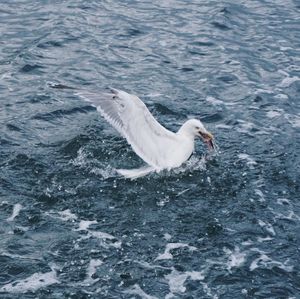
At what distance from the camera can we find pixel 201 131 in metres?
13.5

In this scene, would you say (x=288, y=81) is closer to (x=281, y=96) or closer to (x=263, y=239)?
(x=281, y=96)

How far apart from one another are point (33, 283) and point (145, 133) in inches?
157

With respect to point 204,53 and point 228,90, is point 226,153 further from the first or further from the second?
point 204,53

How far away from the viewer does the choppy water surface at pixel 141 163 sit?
1044 cm

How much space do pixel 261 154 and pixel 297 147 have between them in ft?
2.73

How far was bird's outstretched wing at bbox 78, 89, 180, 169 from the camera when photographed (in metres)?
12.9

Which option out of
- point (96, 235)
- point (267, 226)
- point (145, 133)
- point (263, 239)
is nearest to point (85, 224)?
point (96, 235)

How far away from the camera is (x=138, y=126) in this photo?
1298cm

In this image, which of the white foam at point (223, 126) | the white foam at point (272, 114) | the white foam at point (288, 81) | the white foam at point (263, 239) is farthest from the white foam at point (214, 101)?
the white foam at point (263, 239)

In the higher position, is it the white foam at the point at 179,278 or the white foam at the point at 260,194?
the white foam at the point at 260,194

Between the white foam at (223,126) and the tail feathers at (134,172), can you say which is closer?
the tail feathers at (134,172)

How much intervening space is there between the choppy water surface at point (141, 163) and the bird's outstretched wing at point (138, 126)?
44 centimetres

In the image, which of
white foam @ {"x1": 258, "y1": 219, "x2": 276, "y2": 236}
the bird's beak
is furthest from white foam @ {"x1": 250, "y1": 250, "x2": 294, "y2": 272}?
the bird's beak

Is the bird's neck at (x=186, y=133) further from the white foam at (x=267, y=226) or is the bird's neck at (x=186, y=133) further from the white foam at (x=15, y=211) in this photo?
the white foam at (x=15, y=211)
